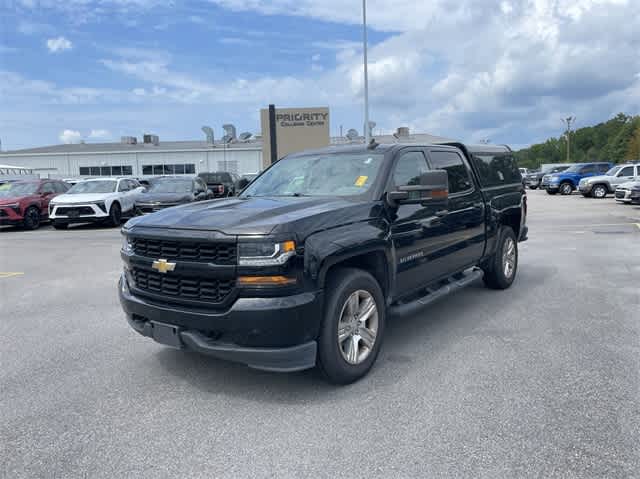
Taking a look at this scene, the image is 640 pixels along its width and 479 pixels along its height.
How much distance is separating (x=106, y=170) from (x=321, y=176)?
1863 inches

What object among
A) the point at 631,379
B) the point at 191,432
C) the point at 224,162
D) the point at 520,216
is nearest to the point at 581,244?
the point at 520,216

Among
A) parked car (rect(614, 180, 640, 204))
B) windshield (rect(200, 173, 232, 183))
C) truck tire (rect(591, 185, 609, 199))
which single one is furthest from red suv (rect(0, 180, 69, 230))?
truck tire (rect(591, 185, 609, 199))

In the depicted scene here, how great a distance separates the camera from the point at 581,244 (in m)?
11.0

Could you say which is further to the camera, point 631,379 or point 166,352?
point 166,352

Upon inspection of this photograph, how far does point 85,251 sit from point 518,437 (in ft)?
35.4

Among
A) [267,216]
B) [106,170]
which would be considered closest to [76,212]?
[267,216]

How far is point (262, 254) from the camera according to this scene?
3434mm

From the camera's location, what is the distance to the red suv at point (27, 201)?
55.9ft

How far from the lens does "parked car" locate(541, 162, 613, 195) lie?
3050 cm

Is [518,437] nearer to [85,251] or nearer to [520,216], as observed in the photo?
[520,216]

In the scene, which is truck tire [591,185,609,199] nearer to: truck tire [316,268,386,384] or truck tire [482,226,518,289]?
truck tire [482,226,518,289]

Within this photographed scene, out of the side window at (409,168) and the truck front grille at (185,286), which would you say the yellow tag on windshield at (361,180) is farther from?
the truck front grille at (185,286)

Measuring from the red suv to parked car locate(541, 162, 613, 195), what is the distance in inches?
1044

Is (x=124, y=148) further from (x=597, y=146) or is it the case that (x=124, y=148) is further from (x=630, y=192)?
(x=597, y=146)
